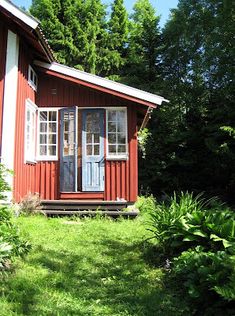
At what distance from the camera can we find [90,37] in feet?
81.5

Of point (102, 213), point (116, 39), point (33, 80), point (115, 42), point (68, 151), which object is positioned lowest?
point (102, 213)

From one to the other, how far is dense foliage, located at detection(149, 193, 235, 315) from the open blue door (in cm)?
426

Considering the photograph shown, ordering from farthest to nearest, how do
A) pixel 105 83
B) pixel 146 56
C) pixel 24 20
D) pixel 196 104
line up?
pixel 146 56
pixel 196 104
pixel 105 83
pixel 24 20

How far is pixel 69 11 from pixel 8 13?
1650 cm

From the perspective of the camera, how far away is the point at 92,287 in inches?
185

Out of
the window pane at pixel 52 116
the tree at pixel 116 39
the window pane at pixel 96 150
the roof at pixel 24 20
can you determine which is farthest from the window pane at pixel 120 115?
the tree at pixel 116 39

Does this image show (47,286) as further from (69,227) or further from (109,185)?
(109,185)

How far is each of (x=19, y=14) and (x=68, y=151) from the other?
3689 mm

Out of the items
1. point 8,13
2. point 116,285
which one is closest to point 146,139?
point 8,13

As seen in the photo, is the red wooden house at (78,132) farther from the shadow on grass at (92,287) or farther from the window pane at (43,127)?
the shadow on grass at (92,287)

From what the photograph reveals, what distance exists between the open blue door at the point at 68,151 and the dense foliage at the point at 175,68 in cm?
806

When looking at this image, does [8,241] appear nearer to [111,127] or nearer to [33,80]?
[111,127]

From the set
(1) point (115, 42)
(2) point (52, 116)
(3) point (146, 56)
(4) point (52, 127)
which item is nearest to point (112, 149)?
(4) point (52, 127)

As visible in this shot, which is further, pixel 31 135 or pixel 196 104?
pixel 196 104
